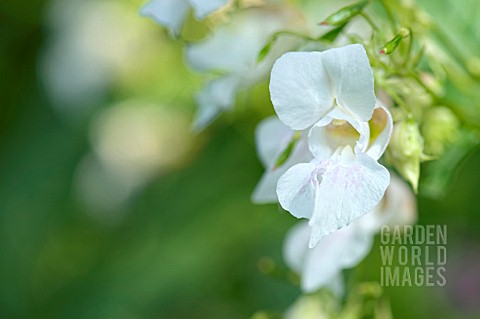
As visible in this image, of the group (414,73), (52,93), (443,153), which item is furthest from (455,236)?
(52,93)

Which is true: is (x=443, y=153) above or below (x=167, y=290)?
above

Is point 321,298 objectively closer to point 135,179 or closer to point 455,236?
point 455,236

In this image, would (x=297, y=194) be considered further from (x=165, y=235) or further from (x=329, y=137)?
(x=165, y=235)

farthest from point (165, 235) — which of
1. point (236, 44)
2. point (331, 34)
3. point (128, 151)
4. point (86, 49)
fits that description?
point (331, 34)

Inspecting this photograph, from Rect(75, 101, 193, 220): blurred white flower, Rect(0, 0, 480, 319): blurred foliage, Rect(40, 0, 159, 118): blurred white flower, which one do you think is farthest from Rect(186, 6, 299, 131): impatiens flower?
Rect(40, 0, 159, 118): blurred white flower

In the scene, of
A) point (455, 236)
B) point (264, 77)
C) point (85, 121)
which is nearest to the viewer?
point (264, 77)

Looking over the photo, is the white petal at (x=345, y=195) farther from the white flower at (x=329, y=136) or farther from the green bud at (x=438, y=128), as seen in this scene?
the green bud at (x=438, y=128)

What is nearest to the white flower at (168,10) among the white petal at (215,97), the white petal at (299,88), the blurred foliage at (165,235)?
the white petal at (215,97)
